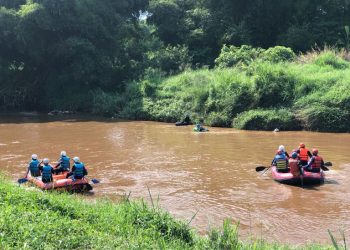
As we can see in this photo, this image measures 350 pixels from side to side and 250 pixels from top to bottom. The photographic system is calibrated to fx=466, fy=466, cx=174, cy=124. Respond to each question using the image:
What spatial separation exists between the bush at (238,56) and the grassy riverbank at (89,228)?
23.3m

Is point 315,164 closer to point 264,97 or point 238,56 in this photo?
point 264,97

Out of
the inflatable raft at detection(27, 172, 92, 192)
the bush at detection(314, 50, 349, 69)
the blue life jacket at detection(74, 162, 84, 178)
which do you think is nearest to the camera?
the inflatable raft at detection(27, 172, 92, 192)

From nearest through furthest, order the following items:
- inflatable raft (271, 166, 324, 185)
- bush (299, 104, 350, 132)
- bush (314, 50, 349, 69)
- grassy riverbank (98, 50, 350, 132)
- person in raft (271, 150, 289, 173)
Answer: inflatable raft (271, 166, 324, 185), person in raft (271, 150, 289, 173), bush (299, 104, 350, 132), grassy riverbank (98, 50, 350, 132), bush (314, 50, 349, 69)

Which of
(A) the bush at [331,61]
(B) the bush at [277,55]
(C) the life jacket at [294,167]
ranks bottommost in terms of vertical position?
(C) the life jacket at [294,167]

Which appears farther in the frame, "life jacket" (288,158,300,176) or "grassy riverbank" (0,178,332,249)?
"life jacket" (288,158,300,176)

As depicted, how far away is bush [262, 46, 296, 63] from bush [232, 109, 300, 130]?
5460 mm

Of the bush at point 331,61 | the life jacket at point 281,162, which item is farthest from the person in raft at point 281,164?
the bush at point 331,61

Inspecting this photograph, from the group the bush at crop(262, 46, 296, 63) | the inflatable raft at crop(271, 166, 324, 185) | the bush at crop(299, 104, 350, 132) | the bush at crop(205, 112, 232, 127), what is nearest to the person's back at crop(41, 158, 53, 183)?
the inflatable raft at crop(271, 166, 324, 185)

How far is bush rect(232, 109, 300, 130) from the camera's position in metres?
23.2

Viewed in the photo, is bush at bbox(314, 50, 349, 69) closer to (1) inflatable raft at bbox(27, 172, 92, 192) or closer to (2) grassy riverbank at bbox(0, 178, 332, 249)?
(1) inflatable raft at bbox(27, 172, 92, 192)

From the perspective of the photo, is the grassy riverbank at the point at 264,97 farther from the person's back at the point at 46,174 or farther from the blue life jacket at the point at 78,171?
the person's back at the point at 46,174

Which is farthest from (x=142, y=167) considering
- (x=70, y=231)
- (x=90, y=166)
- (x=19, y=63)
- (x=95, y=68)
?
(x=19, y=63)

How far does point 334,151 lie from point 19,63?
26.6 meters

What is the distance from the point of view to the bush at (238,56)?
30078mm
